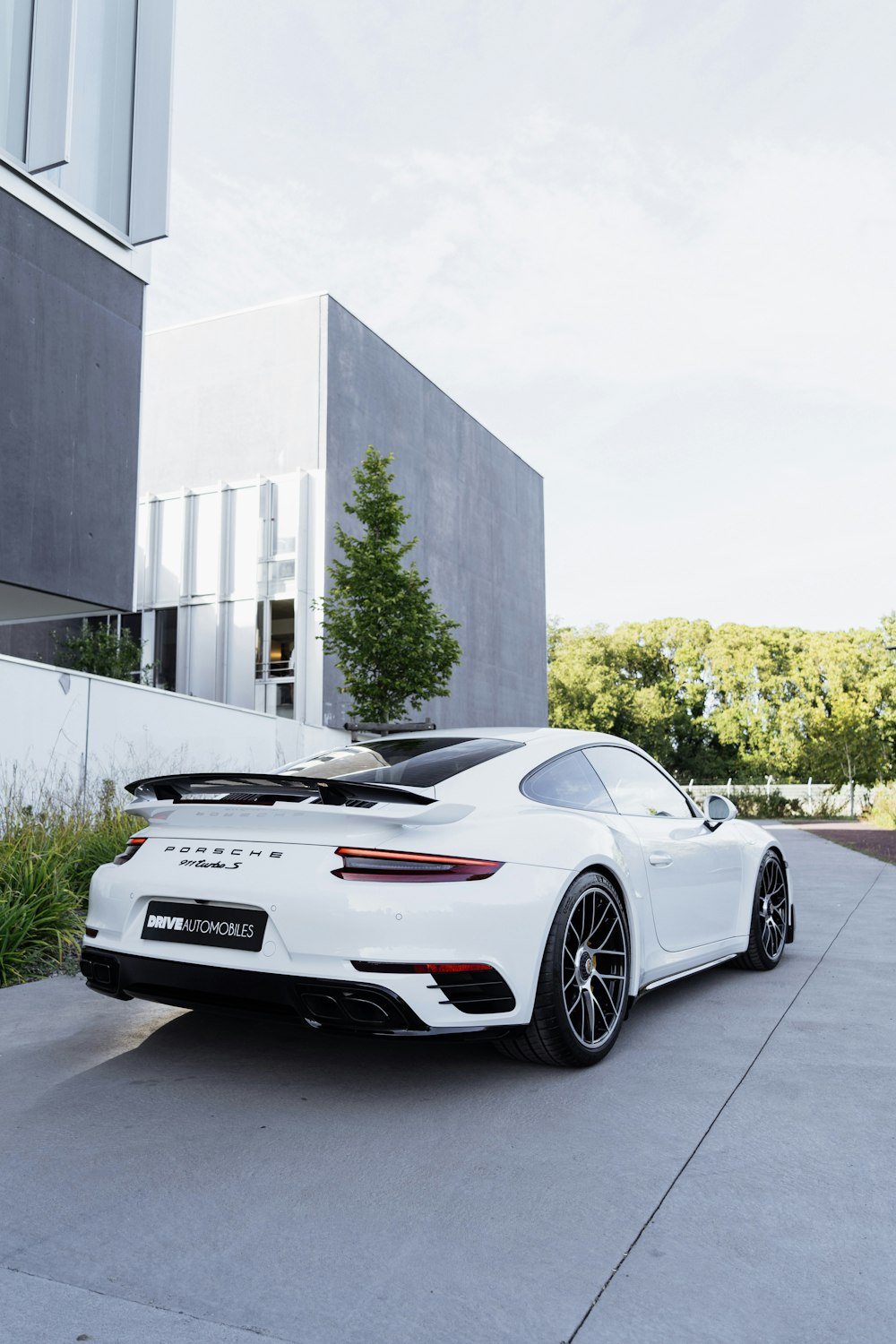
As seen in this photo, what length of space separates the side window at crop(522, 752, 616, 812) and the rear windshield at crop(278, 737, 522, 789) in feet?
0.63

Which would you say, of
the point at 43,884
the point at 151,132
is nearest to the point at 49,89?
the point at 151,132

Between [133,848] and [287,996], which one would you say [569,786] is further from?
Answer: [133,848]

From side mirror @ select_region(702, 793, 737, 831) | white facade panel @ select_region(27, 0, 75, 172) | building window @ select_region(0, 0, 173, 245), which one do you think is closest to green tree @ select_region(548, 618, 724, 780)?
building window @ select_region(0, 0, 173, 245)

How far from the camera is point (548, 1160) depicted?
9.50 feet

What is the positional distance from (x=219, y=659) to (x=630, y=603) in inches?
1734

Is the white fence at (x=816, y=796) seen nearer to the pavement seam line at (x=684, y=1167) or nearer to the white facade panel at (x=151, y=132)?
the white facade panel at (x=151, y=132)

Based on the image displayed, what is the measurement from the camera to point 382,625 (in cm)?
1722

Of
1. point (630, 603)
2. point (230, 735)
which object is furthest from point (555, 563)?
point (230, 735)

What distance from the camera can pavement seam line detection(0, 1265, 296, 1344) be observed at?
77.2 inches

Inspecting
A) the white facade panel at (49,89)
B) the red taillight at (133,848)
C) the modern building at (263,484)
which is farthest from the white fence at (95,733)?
the modern building at (263,484)

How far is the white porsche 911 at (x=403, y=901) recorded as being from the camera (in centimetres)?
324

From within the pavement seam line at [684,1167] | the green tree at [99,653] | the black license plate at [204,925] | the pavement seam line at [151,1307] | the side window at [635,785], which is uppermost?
the green tree at [99,653]

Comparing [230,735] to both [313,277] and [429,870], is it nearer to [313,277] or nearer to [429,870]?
[429,870]

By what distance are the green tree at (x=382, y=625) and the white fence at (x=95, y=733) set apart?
2.16m
